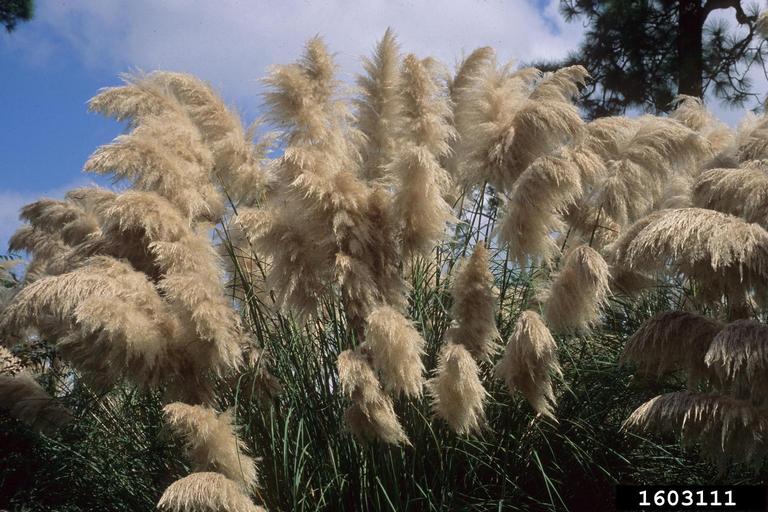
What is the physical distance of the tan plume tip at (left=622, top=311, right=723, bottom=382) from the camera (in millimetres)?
3465

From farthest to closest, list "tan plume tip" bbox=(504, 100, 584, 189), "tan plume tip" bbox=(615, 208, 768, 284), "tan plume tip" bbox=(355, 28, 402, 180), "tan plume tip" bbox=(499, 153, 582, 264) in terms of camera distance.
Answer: "tan plume tip" bbox=(355, 28, 402, 180), "tan plume tip" bbox=(504, 100, 584, 189), "tan plume tip" bbox=(499, 153, 582, 264), "tan plume tip" bbox=(615, 208, 768, 284)

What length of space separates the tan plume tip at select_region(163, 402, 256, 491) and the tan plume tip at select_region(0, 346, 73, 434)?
4.41 feet

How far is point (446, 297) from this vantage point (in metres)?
4.31

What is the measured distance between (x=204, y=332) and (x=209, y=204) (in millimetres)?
753

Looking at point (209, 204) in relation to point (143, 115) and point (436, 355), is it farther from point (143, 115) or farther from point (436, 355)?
point (436, 355)

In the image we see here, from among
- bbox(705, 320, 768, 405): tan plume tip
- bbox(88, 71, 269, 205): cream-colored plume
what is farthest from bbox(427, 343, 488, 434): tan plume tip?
bbox(88, 71, 269, 205): cream-colored plume

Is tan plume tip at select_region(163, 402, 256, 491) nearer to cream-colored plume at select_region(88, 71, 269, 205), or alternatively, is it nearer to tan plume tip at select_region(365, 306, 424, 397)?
tan plume tip at select_region(365, 306, 424, 397)

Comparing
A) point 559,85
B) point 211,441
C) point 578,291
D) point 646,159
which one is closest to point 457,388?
point 578,291

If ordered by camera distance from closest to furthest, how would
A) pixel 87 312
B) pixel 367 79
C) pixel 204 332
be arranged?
pixel 87 312, pixel 204 332, pixel 367 79

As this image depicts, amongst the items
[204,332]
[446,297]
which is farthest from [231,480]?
[446,297]

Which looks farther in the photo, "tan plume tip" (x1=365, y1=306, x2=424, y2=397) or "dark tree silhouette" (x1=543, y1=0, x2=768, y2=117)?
"dark tree silhouette" (x1=543, y1=0, x2=768, y2=117)

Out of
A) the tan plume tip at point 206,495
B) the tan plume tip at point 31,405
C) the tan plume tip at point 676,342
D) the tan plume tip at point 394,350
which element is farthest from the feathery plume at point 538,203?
the tan plume tip at point 31,405

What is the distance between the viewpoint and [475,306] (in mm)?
3410

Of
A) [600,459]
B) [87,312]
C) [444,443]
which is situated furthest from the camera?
[600,459]
